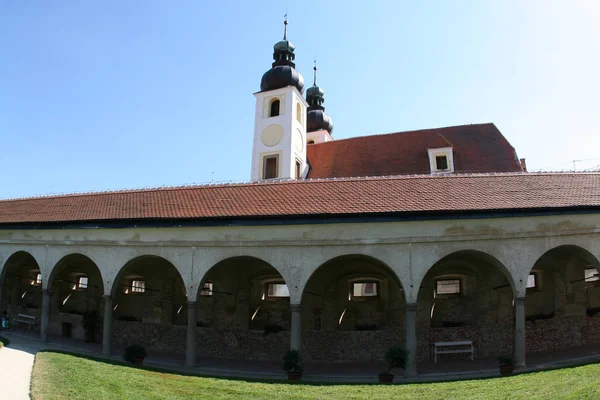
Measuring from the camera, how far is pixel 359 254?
16078 millimetres

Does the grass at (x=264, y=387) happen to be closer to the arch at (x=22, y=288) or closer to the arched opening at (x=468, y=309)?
the arched opening at (x=468, y=309)

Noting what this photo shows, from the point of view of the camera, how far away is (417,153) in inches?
1264

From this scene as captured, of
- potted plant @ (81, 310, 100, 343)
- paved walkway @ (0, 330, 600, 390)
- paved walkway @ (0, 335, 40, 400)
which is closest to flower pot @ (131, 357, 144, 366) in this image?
paved walkway @ (0, 330, 600, 390)

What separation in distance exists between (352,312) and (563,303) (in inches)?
314

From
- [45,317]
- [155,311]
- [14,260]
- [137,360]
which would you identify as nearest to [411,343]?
[137,360]

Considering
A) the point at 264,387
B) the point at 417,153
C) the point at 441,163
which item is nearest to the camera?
the point at 264,387

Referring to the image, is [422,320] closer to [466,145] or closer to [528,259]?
A: [528,259]

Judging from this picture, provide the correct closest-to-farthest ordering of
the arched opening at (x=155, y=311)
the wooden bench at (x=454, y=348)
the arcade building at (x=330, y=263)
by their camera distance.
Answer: the arcade building at (x=330, y=263)
the wooden bench at (x=454, y=348)
the arched opening at (x=155, y=311)

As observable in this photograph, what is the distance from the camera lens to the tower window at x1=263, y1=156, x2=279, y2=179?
120ft

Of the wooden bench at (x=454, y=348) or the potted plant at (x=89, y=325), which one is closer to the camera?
the wooden bench at (x=454, y=348)

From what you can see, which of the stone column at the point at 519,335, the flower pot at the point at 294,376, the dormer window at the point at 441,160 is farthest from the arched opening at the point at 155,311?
the dormer window at the point at 441,160

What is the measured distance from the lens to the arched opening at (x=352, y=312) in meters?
18.1

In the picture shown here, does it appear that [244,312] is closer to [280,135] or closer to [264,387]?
[264,387]

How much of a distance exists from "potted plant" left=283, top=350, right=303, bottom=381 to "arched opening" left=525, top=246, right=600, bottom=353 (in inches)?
360
